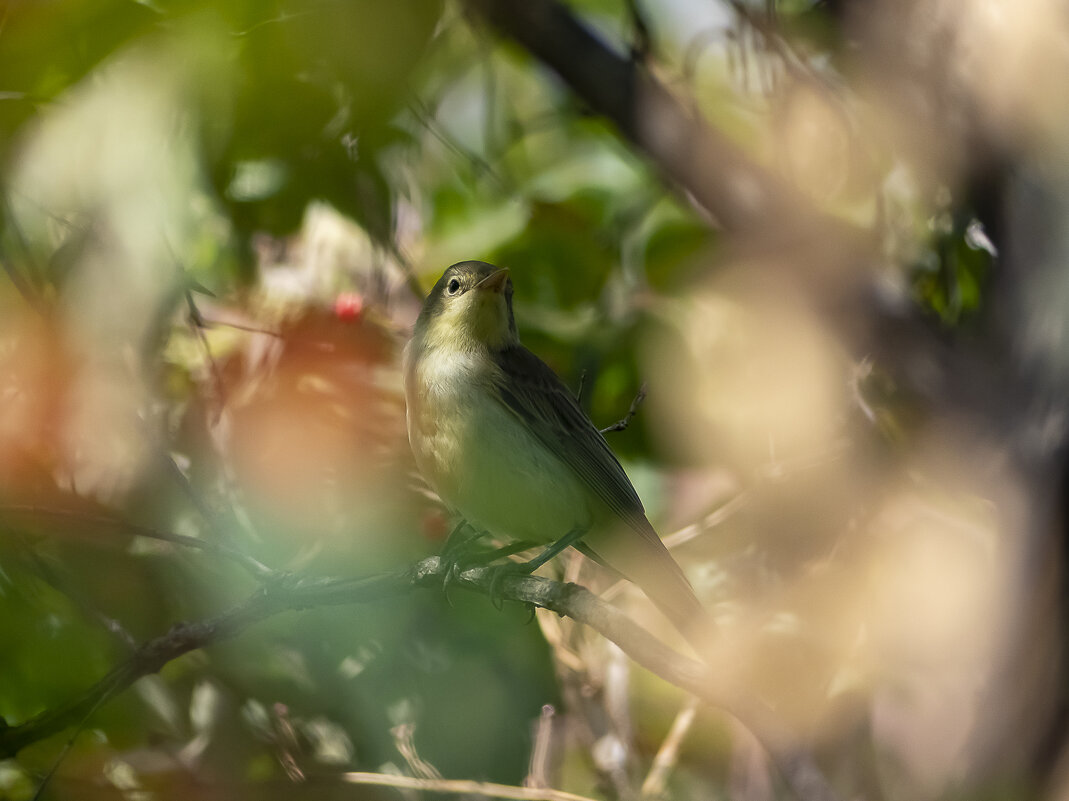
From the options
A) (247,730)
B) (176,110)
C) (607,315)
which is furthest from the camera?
(607,315)

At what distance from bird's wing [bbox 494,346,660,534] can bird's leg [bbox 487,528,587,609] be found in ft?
0.57

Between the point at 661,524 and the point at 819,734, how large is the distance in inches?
32.4

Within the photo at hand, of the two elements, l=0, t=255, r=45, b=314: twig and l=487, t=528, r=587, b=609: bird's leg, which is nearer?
l=0, t=255, r=45, b=314: twig

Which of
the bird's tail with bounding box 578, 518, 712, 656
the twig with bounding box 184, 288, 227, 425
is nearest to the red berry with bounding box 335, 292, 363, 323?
the twig with bounding box 184, 288, 227, 425

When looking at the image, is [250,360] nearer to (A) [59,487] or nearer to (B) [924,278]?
(A) [59,487]

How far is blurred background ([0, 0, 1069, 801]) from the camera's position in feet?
7.60

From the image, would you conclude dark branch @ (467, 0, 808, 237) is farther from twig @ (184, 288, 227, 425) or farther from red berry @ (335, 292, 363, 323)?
twig @ (184, 288, 227, 425)

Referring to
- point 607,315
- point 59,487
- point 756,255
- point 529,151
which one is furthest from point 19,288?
point 756,255

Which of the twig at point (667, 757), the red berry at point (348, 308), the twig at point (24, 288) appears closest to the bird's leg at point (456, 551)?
the red berry at point (348, 308)

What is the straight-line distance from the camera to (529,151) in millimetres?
3705

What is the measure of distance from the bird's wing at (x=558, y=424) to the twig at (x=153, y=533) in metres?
1.31

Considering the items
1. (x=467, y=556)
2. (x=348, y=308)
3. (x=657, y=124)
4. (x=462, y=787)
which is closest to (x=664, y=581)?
(x=467, y=556)

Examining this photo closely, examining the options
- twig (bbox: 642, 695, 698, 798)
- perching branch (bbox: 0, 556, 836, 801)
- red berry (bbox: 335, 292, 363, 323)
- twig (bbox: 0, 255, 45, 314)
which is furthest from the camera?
twig (bbox: 642, 695, 698, 798)

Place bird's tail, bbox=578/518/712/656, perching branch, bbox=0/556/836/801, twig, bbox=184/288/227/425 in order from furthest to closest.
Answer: bird's tail, bbox=578/518/712/656 < twig, bbox=184/288/227/425 < perching branch, bbox=0/556/836/801
